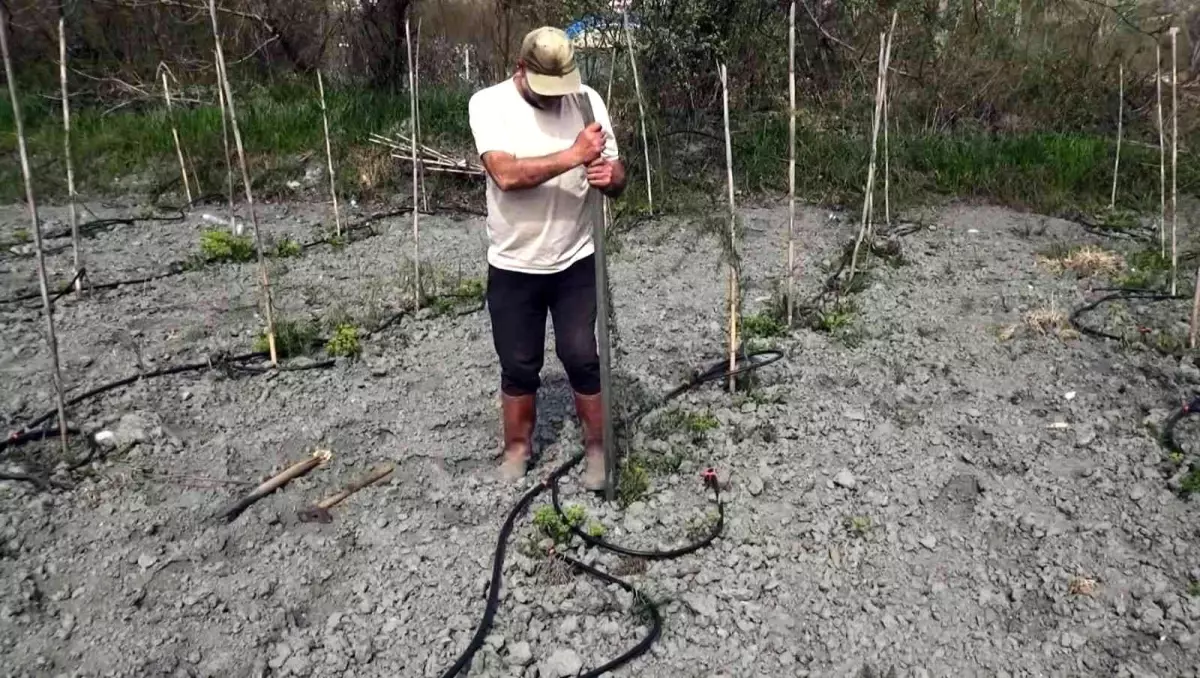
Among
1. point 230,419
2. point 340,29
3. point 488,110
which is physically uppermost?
point 340,29

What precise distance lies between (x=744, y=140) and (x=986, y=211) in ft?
6.71

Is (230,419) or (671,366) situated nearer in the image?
(230,419)

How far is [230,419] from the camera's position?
3.85m

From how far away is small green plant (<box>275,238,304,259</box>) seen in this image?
19.5 ft

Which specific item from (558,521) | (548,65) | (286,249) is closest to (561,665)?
(558,521)

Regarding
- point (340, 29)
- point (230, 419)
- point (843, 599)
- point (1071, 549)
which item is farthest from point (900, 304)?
point (340, 29)

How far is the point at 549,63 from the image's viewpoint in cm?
265

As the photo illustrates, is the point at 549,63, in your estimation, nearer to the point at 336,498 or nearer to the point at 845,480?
the point at 336,498

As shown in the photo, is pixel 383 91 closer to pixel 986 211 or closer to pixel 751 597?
pixel 986 211

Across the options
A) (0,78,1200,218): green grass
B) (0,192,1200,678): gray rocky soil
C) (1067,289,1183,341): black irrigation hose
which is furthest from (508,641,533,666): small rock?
(0,78,1200,218): green grass

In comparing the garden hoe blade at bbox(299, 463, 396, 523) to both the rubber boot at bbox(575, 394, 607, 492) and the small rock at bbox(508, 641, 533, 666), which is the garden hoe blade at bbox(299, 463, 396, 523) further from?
the small rock at bbox(508, 641, 533, 666)

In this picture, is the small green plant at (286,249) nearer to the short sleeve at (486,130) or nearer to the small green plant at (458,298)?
the small green plant at (458,298)

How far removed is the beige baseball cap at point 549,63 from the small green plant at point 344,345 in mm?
2086

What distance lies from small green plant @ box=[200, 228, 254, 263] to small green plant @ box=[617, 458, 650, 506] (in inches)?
139
